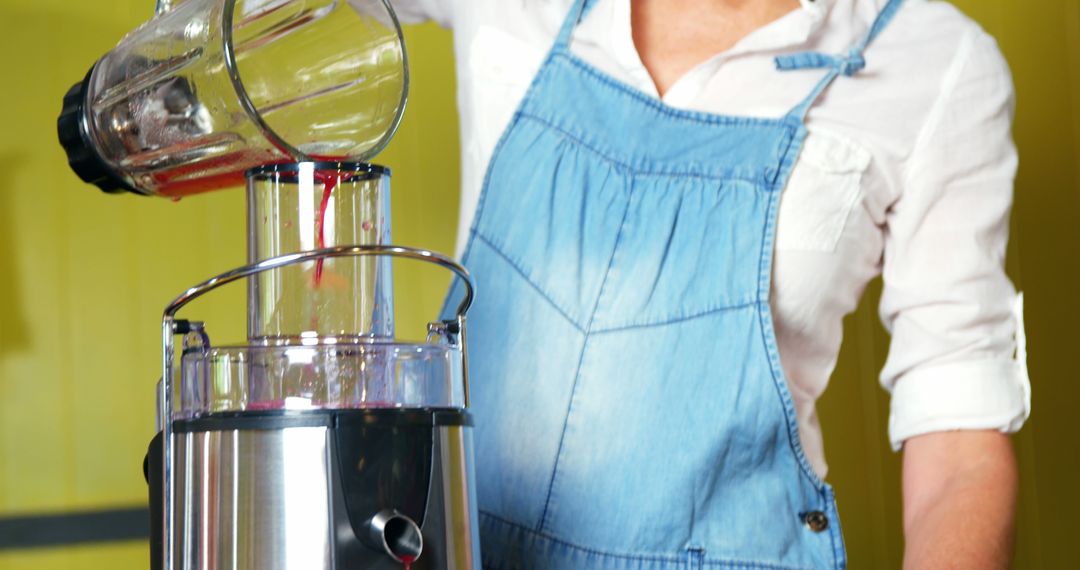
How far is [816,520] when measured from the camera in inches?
43.5

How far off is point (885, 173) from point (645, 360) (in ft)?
0.91

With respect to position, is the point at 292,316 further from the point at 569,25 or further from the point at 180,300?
the point at 569,25

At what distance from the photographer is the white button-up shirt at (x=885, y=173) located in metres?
1.11

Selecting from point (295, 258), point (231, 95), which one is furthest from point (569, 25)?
point (295, 258)

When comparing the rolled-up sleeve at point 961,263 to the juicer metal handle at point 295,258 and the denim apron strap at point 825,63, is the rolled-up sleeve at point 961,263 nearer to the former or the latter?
the denim apron strap at point 825,63

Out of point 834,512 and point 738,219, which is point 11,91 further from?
point 834,512

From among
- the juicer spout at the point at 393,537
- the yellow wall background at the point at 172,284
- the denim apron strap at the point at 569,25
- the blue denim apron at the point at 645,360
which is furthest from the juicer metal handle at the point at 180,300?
the yellow wall background at the point at 172,284

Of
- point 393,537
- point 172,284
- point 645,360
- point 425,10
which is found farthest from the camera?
point 172,284

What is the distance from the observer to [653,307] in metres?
1.10

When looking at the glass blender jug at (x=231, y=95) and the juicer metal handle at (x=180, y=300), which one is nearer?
the juicer metal handle at (x=180, y=300)

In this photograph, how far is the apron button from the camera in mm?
1104

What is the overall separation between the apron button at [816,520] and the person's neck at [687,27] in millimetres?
408

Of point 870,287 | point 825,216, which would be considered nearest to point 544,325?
point 825,216

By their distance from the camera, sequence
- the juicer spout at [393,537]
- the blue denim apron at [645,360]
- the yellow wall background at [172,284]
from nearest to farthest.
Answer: the juicer spout at [393,537]
the blue denim apron at [645,360]
the yellow wall background at [172,284]
